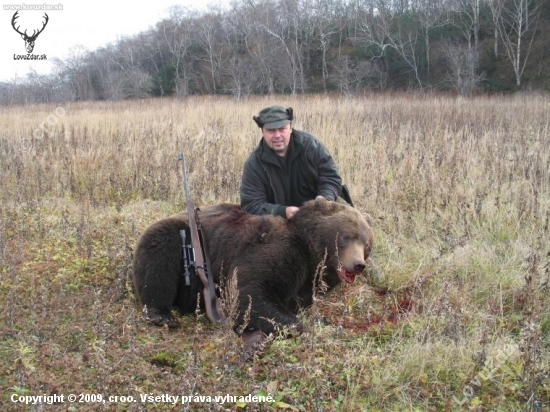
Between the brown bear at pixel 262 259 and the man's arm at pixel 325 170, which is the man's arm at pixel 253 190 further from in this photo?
the man's arm at pixel 325 170

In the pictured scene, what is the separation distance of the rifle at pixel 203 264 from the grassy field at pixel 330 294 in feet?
0.46

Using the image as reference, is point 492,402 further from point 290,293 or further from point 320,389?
point 290,293

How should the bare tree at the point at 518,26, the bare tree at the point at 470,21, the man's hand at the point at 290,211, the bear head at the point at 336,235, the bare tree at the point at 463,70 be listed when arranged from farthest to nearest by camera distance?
the bare tree at the point at 470,21
the bare tree at the point at 518,26
the bare tree at the point at 463,70
the man's hand at the point at 290,211
the bear head at the point at 336,235

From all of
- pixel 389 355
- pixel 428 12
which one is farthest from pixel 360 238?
pixel 428 12

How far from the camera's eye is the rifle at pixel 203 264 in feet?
11.0

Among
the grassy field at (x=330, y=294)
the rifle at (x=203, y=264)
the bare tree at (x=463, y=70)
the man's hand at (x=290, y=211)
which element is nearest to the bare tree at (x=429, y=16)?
the bare tree at (x=463, y=70)

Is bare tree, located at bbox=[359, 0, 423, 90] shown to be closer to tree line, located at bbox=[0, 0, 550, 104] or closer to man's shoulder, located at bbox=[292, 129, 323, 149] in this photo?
tree line, located at bbox=[0, 0, 550, 104]

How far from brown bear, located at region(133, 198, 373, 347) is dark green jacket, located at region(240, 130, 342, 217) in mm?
496

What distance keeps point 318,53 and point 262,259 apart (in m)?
34.6

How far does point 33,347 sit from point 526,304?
3.03 meters

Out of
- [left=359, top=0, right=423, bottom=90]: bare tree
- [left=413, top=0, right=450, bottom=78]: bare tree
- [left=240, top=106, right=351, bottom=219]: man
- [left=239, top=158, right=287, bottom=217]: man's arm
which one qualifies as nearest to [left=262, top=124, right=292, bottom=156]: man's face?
[left=240, top=106, right=351, bottom=219]: man

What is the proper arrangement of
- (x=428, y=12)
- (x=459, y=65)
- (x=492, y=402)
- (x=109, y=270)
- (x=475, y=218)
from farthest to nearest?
(x=428, y=12) → (x=459, y=65) → (x=475, y=218) → (x=109, y=270) → (x=492, y=402)

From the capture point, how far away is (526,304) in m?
3.33

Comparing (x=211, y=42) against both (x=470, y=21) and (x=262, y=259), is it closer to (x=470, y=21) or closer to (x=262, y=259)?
(x=470, y=21)
